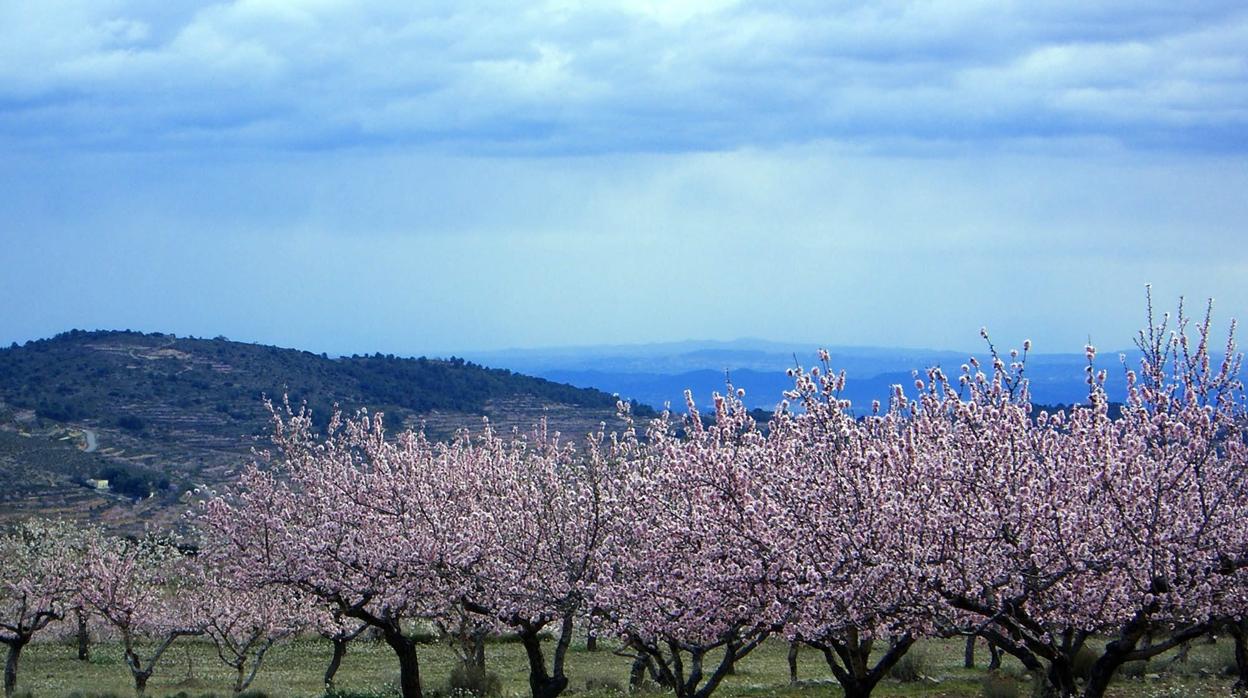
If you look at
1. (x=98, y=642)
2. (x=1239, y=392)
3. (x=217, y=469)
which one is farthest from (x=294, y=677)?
(x=217, y=469)

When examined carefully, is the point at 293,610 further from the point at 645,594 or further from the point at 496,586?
the point at 645,594

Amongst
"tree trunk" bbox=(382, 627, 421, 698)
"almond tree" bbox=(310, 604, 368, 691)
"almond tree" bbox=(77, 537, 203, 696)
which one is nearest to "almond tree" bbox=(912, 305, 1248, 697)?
"tree trunk" bbox=(382, 627, 421, 698)

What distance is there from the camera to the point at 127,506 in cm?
8181

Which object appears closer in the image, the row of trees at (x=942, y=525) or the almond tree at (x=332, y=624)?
the row of trees at (x=942, y=525)

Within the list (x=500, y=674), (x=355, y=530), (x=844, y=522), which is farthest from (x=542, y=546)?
(x=500, y=674)

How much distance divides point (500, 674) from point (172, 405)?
312ft

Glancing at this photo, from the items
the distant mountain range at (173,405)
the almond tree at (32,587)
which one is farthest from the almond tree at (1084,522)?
the distant mountain range at (173,405)

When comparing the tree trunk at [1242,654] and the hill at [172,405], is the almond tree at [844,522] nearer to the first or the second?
the tree trunk at [1242,654]

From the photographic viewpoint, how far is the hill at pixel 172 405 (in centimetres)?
8738

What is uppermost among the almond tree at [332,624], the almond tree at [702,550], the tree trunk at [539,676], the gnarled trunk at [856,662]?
the almond tree at [702,550]

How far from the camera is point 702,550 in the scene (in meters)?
14.0

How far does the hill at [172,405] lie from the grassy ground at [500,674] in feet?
104

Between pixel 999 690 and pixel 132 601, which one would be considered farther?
pixel 132 601

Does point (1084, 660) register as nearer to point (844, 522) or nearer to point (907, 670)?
point (907, 670)
